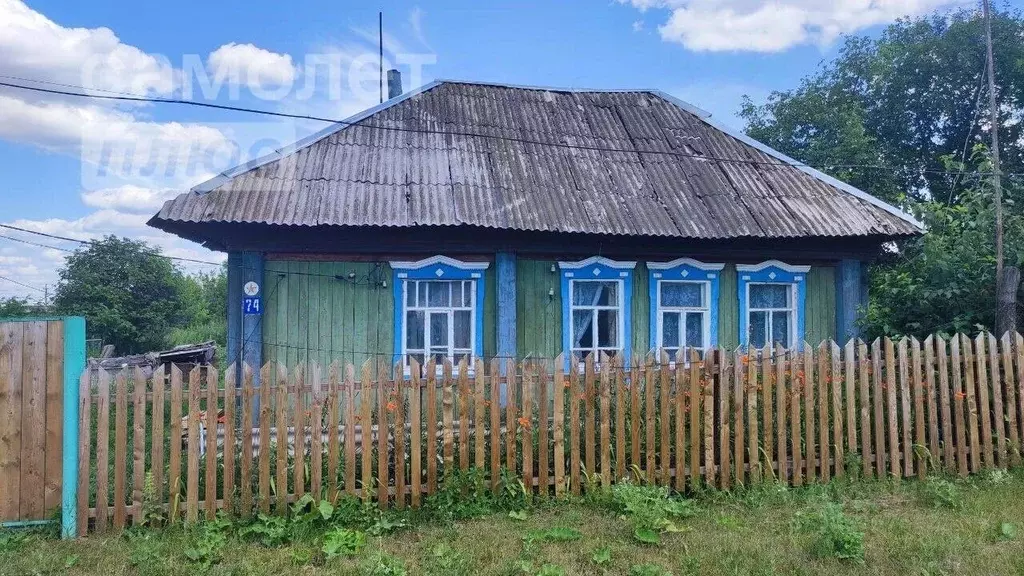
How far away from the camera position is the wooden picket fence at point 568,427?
4.18 meters

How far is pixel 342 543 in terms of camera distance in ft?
12.5

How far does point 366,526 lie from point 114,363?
13.9m

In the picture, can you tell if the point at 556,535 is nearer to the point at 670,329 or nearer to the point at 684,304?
the point at 670,329

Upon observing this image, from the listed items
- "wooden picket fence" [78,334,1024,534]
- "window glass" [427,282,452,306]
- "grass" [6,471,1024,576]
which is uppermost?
"window glass" [427,282,452,306]

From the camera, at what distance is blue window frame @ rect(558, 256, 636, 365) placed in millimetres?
8281

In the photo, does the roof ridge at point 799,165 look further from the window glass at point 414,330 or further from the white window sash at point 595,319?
the window glass at point 414,330

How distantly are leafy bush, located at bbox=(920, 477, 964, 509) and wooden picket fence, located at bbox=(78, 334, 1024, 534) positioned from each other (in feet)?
1.31

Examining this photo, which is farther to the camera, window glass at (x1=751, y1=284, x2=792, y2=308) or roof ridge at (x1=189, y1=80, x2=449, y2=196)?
window glass at (x1=751, y1=284, x2=792, y2=308)

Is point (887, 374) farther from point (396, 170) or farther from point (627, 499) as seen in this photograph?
point (396, 170)

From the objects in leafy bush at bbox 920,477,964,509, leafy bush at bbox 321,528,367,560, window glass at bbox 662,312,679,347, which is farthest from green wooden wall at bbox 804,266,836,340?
leafy bush at bbox 321,528,367,560

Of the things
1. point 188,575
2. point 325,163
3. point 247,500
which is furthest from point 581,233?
point 188,575

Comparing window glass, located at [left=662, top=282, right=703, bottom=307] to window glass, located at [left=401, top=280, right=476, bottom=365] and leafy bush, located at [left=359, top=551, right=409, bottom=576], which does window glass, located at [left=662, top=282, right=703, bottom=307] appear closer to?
window glass, located at [left=401, top=280, right=476, bottom=365]

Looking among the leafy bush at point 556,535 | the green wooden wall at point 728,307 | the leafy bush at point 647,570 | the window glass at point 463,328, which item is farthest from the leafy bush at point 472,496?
the green wooden wall at point 728,307

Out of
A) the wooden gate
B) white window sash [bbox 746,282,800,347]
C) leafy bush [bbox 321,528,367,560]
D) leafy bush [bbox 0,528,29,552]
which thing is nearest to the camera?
leafy bush [bbox 321,528,367,560]
